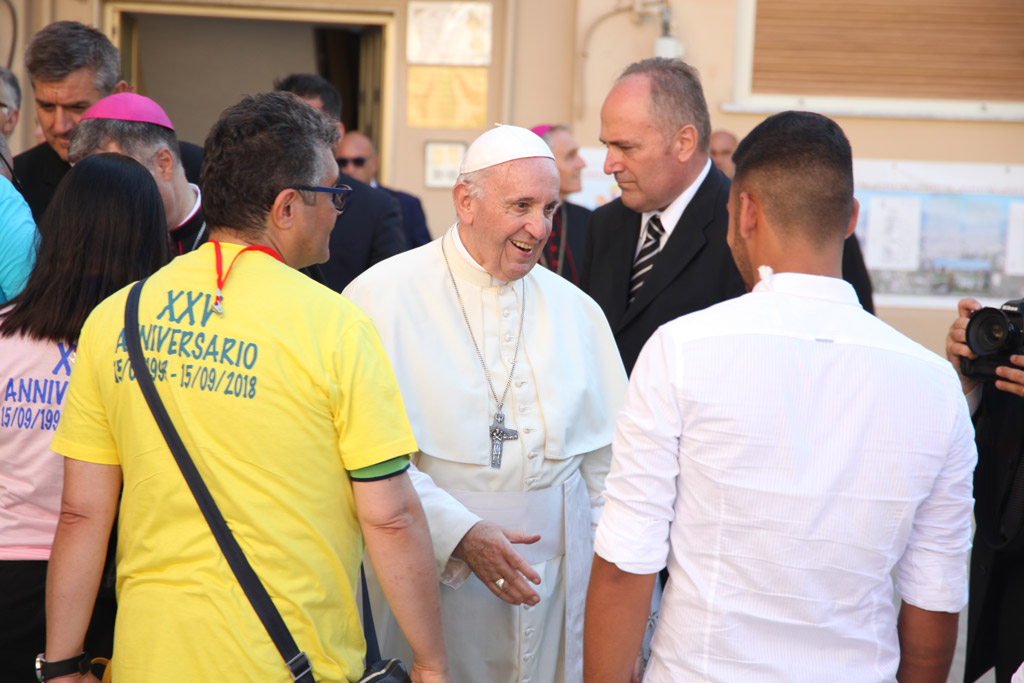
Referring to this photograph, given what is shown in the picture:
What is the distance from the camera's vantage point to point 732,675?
172 centimetres

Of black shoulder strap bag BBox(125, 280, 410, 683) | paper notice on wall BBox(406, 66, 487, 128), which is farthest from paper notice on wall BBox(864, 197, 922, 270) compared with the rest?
black shoulder strap bag BBox(125, 280, 410, 683)

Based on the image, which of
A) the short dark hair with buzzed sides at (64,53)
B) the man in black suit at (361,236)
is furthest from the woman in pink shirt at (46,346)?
the man in black suit at (361,236)

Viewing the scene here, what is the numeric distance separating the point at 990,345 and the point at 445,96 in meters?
5.46

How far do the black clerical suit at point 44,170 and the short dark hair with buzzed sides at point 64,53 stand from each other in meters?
0.28

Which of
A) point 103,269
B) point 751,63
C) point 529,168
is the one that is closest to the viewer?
point 103,269

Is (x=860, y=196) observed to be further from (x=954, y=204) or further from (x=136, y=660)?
(x=136, y=660)

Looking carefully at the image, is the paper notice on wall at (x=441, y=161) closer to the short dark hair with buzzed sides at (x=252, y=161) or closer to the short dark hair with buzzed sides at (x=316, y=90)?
the short dark hair with buzzed sides at (x=316, y=90)

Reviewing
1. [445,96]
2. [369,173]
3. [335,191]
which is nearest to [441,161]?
[445,96]

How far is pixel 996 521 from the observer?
2586 millimetres

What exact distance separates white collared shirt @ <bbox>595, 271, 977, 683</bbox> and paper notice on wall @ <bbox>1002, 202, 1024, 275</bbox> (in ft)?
21.6

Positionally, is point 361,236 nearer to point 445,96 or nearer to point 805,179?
point 805,179

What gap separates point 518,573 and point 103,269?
46.2 inches

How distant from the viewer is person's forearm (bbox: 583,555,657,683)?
1.80 meters

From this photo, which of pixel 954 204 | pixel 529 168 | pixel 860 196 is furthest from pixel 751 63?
pixel 529 168
